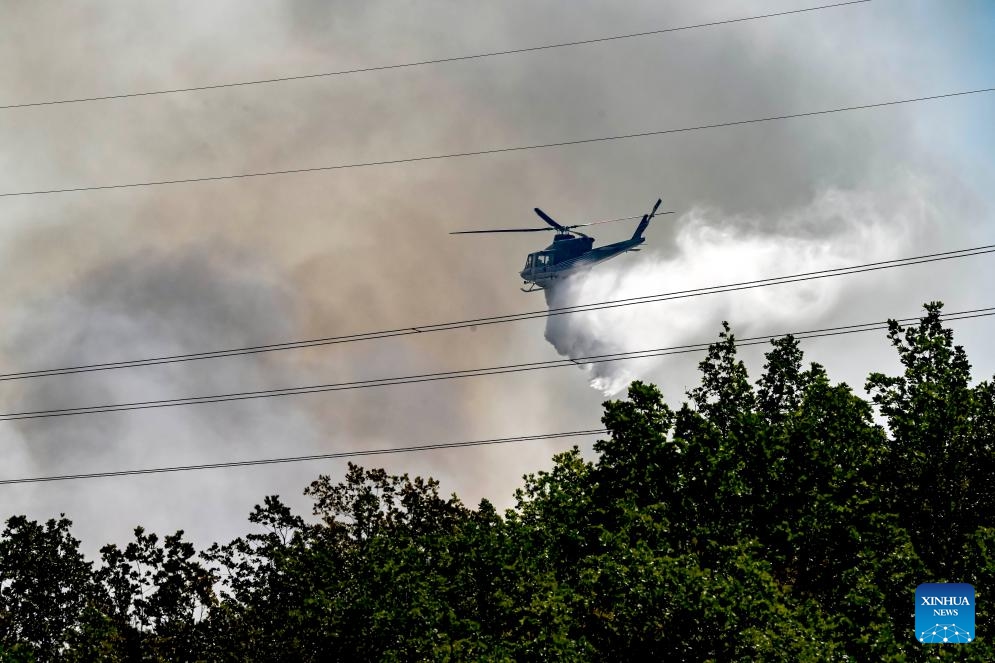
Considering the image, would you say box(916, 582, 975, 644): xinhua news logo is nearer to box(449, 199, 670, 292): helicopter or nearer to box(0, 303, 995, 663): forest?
box(0, 303, 995, 663): forest

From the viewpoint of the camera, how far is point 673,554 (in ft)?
152

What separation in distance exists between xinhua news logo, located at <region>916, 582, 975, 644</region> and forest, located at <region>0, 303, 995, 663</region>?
0.58 metres

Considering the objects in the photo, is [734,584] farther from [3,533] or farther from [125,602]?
[3,533]

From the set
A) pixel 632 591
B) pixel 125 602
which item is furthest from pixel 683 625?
pixel 125 602

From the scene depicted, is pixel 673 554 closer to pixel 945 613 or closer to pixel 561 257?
pixel 945 613

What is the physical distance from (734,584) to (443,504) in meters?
31.4

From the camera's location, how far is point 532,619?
4203 centimetres

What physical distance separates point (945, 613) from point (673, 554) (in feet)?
33.9

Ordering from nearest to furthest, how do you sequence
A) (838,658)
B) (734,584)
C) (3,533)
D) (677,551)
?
(838,658)
(734,584)
(677,551)
(3,533)

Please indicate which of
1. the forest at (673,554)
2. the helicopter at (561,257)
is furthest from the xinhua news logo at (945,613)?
the helicopter at (561,257)

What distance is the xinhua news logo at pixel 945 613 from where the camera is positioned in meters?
37.9

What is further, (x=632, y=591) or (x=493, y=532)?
(x=493, y=532)

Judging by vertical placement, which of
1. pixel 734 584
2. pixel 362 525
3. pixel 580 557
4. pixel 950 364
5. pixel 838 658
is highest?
pixel 950 364

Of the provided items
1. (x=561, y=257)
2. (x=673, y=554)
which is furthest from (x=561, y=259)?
(x=673, y=554)
